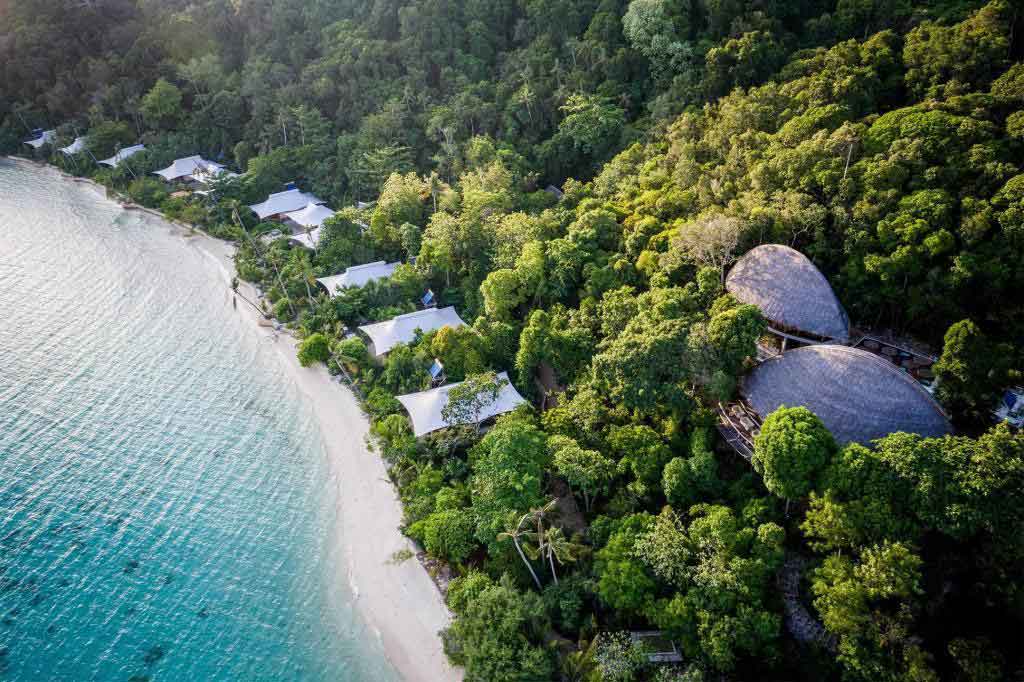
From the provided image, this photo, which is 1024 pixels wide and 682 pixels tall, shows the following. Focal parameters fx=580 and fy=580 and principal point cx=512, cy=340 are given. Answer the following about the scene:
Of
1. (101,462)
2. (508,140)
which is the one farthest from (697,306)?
(101,462)

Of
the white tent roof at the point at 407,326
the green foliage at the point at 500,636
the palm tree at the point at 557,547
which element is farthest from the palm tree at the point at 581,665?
the white tent roof at the point at 407,326

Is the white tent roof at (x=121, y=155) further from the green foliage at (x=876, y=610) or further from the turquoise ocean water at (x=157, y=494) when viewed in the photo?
the green foliage at (x=876, y=610)

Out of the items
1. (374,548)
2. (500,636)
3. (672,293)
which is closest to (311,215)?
(374,548)

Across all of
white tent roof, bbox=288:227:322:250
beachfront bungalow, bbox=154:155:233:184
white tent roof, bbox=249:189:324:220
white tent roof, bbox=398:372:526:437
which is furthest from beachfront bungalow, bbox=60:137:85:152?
white tent roof, bbox=398:372:526:437

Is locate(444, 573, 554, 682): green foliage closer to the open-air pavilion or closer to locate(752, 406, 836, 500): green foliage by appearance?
locate(752, 406, 836, 500): green foliage

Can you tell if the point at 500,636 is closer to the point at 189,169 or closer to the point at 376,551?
the point at 376,551
